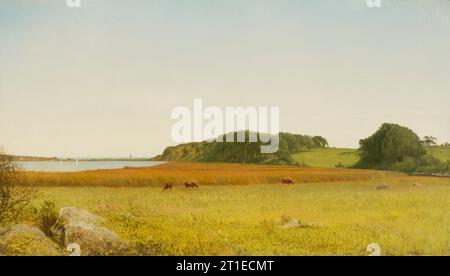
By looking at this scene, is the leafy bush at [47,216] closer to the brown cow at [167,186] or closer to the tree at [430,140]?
the brown cow at [167,186]

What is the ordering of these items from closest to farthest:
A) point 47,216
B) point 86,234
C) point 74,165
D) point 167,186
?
point 86,234 < point 47,216 < point 74,165 < point 167,186

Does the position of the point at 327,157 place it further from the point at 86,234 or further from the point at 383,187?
the point at 86,234

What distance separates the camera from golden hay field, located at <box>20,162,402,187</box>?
21.2ft

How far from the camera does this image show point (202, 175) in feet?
21.7

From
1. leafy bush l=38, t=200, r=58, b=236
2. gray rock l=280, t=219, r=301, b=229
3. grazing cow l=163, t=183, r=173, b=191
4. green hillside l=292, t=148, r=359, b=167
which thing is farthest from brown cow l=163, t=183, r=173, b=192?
green hillside l=292, t=148, r=359, b=167

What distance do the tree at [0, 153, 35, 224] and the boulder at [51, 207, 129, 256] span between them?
0.44m

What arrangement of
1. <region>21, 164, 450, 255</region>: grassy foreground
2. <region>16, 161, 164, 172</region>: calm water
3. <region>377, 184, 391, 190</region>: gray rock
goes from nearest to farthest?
1. <region>21, 164, 450, 255</region>: grassy foreground
2. <region>16, 161, 164, 172</region>: calm water
3. <region>377, 184, 391, 190</region>: gray rock

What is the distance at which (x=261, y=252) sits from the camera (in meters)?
6.18

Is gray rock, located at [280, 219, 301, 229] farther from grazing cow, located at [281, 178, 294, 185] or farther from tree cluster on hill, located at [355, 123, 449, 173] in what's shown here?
tree cluster on hill, located at [355, 123, 449, 173]

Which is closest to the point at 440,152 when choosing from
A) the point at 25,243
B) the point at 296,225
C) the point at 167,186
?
the point at 296,225

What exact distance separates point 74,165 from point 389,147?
367cm
